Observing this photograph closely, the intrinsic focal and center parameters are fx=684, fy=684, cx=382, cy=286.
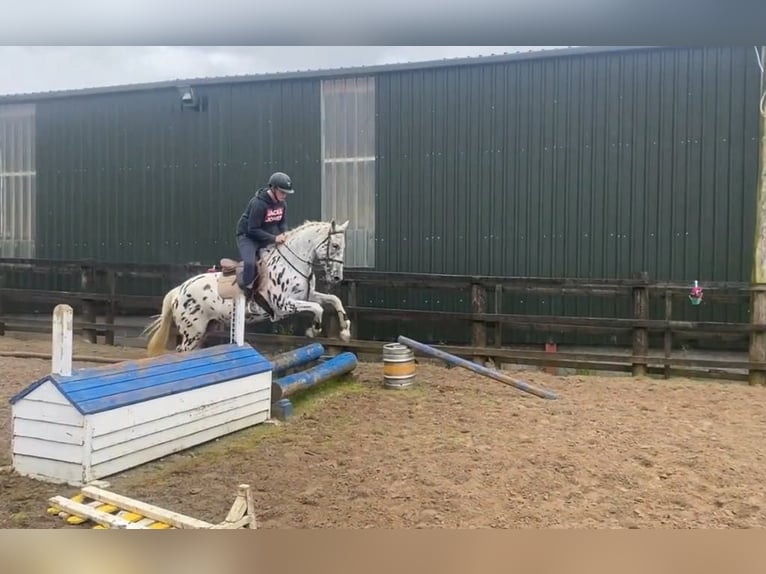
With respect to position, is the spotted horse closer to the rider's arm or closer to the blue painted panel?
the rider's arm

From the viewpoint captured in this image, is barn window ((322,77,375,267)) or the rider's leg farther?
barn window ((322,77,375,267))

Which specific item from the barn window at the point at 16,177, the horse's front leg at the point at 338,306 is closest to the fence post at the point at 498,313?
the horse's front leg at the point at 338,306

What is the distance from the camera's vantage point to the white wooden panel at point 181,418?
349cm

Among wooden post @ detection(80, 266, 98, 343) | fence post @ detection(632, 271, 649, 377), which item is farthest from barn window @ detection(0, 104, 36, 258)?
fence post @ detection(632, 271, 649, 377)

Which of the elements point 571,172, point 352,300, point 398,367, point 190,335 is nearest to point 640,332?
point 571,172

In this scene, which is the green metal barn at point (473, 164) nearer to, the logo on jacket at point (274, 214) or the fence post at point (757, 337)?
the fence post at point (757, 337)

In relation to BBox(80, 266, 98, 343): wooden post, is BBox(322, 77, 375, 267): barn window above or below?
above

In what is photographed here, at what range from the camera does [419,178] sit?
683 centimetres

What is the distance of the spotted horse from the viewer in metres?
5.58

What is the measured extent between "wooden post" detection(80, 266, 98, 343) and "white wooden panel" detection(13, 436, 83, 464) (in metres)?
2.70

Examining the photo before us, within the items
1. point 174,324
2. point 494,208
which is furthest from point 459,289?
point 174,324

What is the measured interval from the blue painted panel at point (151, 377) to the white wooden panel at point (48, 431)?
134 millimetres

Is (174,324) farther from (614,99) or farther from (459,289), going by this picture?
(614,99)

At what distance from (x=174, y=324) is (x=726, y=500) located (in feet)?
13.8
